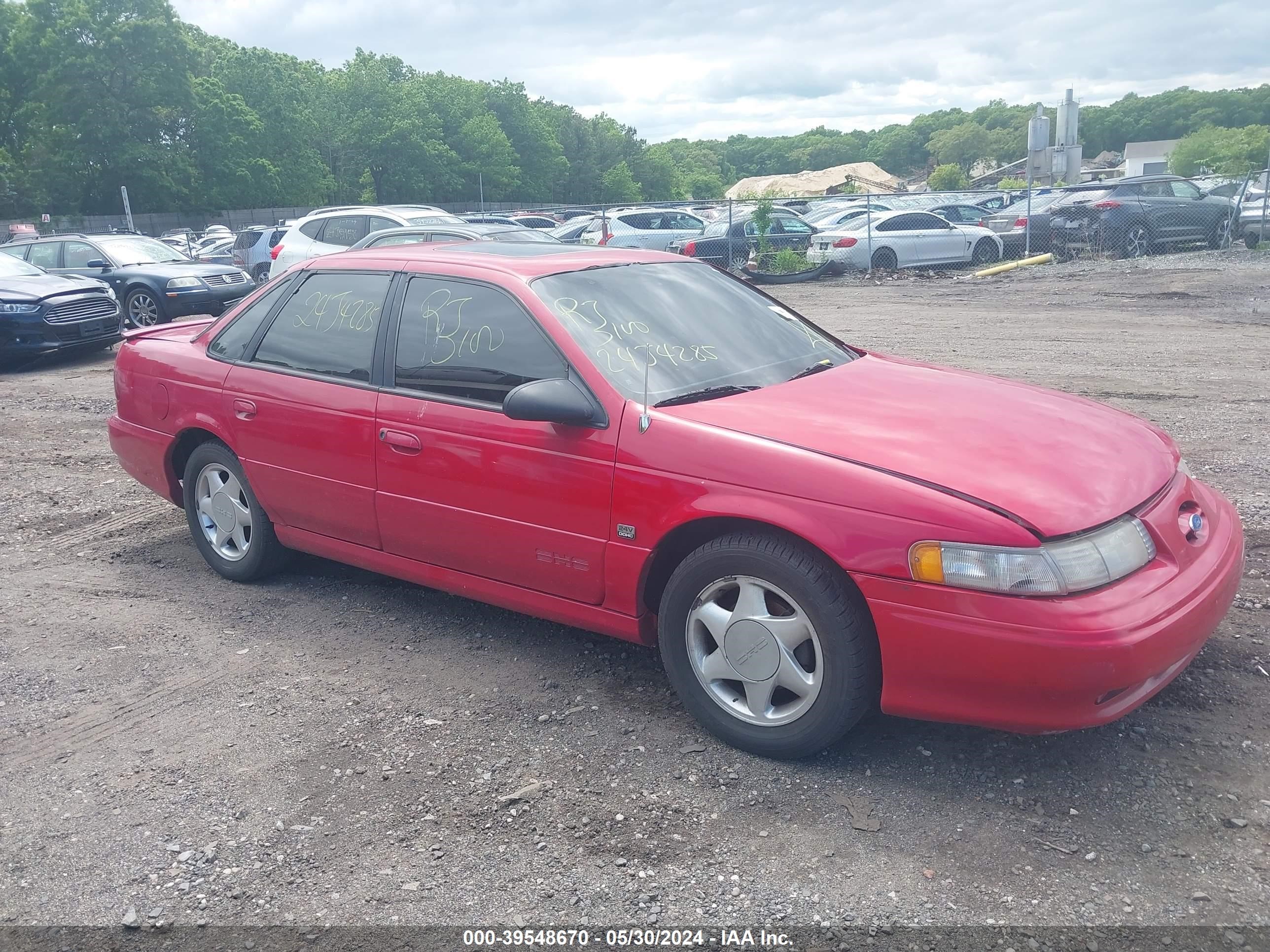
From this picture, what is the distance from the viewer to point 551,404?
3.60m

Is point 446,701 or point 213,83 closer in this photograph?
point 446,701

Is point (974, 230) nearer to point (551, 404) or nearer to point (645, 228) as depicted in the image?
point (645, 228)

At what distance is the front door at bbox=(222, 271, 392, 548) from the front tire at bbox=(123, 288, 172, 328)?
11.6 m

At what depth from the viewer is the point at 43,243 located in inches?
646

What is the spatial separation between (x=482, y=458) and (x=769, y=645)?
133 cm

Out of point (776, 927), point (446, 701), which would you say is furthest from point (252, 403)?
point (776, 927)

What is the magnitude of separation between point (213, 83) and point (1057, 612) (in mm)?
71444

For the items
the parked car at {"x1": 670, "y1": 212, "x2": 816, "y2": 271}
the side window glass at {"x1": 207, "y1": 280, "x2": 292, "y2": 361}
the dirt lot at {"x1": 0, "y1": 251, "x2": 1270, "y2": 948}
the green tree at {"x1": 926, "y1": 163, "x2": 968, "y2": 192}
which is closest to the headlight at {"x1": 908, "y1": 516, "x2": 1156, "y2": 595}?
the dirt lot at {"x1": 0, "y1": 251, "x2": 1270, "y2": 948}

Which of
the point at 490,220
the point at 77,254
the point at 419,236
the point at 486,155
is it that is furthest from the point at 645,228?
the point at 486,155

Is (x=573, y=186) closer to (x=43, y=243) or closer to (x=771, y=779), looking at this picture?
(x=43, y=243)

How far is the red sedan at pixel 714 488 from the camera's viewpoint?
298cm

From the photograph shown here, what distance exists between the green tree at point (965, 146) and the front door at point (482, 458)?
116791 millimetres

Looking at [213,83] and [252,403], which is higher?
[213,83]

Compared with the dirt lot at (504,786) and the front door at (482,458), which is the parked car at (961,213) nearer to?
the dirt lot at (504,786)
